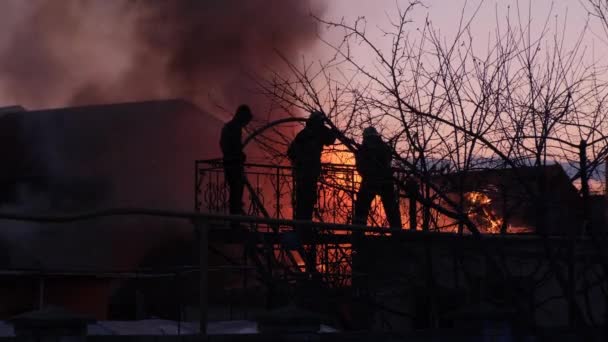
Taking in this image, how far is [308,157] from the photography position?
9258mm

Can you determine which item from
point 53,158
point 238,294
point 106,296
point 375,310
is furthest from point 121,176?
point 375,310

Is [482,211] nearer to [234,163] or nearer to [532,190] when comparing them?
[532,190]

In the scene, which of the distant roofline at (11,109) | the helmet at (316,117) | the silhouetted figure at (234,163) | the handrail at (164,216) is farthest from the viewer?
the distant roofline at (11,109)

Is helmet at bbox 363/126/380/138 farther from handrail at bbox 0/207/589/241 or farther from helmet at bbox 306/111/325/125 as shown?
handrail at bbox 0/207/589/241

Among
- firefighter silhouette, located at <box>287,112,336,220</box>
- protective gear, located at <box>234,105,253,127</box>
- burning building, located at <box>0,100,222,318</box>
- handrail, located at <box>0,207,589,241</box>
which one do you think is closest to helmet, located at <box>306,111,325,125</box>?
firefighter silhouette, located at <box>287,112,336,220</box>

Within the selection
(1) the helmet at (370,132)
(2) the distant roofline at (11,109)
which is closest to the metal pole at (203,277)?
(1) the helmet at (370,132)

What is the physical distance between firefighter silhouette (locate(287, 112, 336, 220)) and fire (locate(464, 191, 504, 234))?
1.42 meters

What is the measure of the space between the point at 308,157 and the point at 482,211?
1743mm

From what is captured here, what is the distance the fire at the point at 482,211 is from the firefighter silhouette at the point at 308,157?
1.42 metres

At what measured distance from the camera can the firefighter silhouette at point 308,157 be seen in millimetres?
8172

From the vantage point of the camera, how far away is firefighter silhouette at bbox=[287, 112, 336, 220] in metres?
8.17

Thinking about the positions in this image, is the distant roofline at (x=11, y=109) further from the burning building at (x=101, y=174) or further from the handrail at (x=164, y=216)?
the handrail at (x=164, y=216)

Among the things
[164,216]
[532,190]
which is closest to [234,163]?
[532,190]

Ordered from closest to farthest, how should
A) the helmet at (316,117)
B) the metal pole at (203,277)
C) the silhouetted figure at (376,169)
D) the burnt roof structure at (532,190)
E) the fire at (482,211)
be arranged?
1. the metal pole at (203,277)
2. the burnt roof structure at (532,190)
3. the silhouetted figure at (376,169)
4. the helmet at (316,117)
5. the fire at (482,211)
